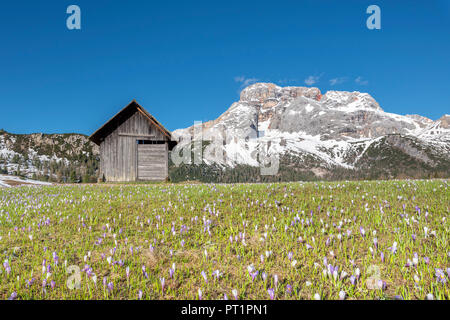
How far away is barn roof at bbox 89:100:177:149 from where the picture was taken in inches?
1184

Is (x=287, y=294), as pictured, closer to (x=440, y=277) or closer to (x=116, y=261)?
(x=440, y=277)

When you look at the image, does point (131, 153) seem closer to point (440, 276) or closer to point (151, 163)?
point (151, 163)

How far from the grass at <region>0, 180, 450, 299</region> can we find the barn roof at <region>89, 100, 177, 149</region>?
2194cm

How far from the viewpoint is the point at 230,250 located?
5.43m

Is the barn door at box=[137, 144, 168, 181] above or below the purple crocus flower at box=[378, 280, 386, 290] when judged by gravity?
above

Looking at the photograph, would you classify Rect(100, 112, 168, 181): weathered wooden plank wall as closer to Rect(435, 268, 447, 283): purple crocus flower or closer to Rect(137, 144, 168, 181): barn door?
Rect(137, 144, 168, 181): barn door

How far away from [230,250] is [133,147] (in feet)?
91.2

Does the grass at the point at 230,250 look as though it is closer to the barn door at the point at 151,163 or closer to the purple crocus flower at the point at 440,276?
the purple crocus flower at the point at 440,276

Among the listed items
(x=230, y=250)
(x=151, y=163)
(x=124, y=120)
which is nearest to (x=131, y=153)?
(x=151, y=163)

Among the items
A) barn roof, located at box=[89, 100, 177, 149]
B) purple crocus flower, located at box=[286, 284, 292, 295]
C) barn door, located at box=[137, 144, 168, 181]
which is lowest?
purple crocus flower, located at box=[286, 284, 292, 295]

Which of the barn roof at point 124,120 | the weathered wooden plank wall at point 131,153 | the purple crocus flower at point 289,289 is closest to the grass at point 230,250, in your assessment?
the purple crocus flower at point 289,289

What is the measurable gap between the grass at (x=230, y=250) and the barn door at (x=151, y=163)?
2080 centimetres

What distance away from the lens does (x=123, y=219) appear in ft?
25.1

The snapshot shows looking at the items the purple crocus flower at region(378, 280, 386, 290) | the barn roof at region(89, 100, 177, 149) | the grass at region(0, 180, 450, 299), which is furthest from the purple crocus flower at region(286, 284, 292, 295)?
the barn roof at region(89, 100, 177, 149)
